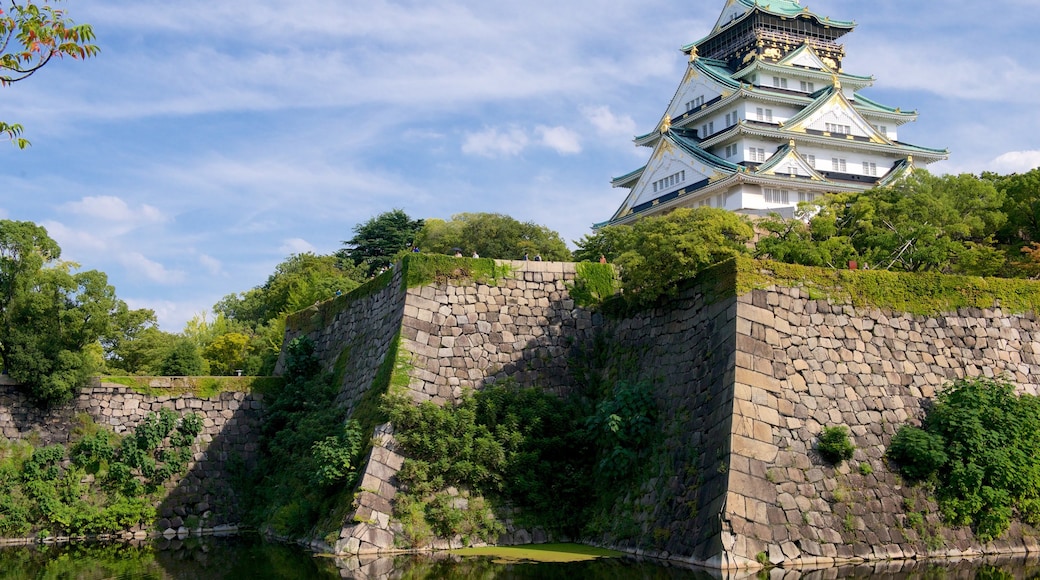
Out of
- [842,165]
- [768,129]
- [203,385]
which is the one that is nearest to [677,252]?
[203,385]

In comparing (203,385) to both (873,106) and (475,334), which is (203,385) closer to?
(475,334)

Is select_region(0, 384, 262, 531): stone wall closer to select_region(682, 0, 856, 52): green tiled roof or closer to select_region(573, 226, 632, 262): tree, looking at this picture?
select_region(573, 226, 632, 262): tree

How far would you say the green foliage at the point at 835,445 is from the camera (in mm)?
15761

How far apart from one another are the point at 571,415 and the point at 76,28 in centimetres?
1307

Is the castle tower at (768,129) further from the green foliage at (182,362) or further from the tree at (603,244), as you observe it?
the green foliage at (182,362)

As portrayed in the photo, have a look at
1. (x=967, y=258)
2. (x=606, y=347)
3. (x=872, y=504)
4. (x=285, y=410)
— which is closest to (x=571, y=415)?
(x=606, y=347)

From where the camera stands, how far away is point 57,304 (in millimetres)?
23172

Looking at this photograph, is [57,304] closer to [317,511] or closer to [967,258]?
[317,511]

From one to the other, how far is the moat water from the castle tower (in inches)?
1035

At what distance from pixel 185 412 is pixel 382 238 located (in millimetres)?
28033

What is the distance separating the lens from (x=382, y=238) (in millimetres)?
51375

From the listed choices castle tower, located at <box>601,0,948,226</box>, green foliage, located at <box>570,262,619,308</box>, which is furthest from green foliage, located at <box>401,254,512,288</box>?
castle tower, located at <box>601,0,948,226</box>

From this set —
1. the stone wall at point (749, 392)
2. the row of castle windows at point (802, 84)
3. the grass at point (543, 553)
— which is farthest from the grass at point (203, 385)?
the row of castle windows at point (802, 84)

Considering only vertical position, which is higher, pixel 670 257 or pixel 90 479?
pixel 670 257
